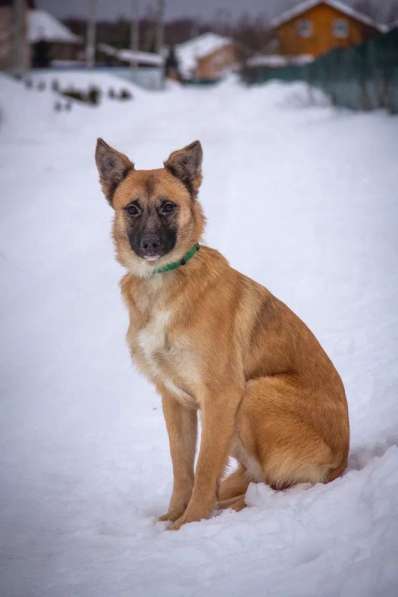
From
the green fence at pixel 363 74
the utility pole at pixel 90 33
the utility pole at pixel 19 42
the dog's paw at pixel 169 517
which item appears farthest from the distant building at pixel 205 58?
the dog's paw at pixel 169 517

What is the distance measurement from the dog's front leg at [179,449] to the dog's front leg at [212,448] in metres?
0.29

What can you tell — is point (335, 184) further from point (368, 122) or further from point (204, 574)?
point (204, 574)

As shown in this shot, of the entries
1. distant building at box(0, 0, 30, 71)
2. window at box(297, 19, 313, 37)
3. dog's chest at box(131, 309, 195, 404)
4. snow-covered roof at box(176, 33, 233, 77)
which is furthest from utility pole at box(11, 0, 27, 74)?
snow-covered roof at box(176, 33, 233, 77)

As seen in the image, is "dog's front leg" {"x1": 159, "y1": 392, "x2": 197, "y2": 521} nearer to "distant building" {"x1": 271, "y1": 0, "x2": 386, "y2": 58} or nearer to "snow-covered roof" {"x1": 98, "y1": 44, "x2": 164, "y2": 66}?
"distant building" {"x1": 271, "y1": 0, "x2": 386, "y2": 58}

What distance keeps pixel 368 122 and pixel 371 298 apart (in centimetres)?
1000

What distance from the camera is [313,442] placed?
3379 millimetres

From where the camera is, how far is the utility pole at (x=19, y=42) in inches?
1065

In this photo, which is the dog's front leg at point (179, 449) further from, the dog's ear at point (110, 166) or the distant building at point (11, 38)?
the distant building at point (11, 38)

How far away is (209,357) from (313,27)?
53818 mm

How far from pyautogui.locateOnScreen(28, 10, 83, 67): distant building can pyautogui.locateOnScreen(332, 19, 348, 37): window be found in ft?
74.5

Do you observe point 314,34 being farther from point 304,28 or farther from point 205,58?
point 205,58

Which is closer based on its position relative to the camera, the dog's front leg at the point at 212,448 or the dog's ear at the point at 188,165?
the dog's front leg at the point at 212,448

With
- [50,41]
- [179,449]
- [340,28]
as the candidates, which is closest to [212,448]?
[179,449]

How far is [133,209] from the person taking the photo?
3893mm
